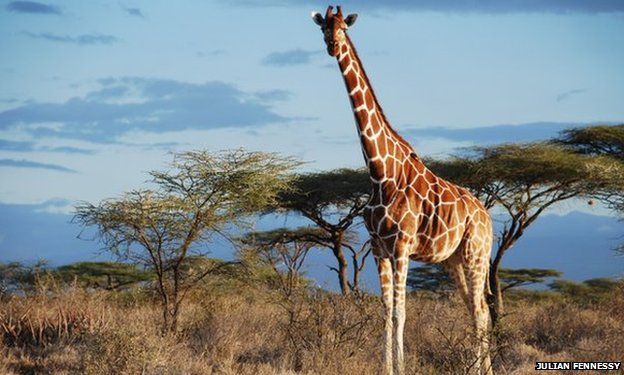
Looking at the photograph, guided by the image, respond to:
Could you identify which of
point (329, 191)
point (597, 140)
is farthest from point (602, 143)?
point (329, 191)

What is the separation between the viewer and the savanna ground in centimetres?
1048

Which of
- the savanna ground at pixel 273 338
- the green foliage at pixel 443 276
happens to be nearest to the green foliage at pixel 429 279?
the green foliage at pixel 443 276

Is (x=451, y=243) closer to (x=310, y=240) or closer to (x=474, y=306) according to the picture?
(x=474, y=306)

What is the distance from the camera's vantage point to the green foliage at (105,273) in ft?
95.4

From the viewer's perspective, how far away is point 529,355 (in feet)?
45.1

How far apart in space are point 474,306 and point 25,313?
7.20 metres

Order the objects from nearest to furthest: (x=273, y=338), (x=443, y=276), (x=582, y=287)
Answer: (x=273, y=338) → (x=443, y=276) → (x=582, y=287)

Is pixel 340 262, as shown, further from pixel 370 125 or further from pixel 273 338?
pixel 370 125

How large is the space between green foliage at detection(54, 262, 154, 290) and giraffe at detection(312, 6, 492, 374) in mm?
18865

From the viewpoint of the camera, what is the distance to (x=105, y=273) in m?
29.4

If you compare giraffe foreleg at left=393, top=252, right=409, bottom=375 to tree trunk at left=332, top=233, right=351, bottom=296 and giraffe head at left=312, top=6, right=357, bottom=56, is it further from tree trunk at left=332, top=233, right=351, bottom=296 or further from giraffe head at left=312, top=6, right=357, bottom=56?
tree trunk at left=332, top=233, right=351, bottom=296

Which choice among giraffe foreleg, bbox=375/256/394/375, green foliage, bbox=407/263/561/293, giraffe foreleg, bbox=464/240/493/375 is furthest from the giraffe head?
green foliage, bbox=407/263/561/293

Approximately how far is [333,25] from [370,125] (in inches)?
54.2

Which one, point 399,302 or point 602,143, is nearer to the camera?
point 399,302
